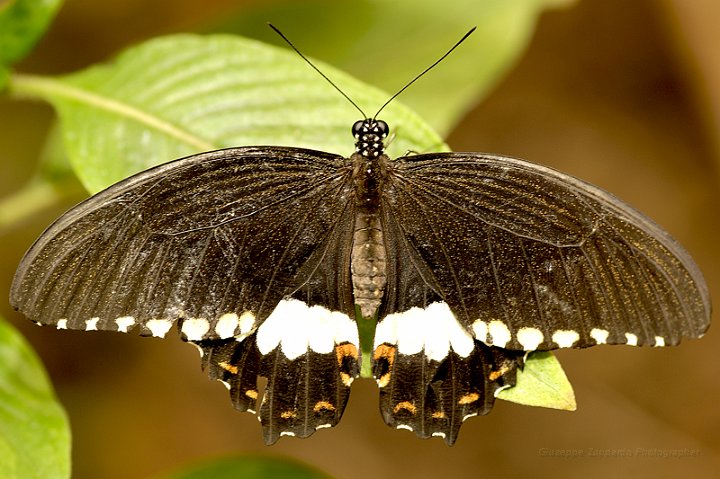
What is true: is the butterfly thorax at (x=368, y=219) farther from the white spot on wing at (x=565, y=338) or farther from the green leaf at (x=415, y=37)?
the green leaf at (x=415, y=37)

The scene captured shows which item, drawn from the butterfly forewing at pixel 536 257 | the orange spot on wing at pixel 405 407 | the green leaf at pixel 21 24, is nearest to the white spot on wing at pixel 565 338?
the butterfly forewing at pixel 536 257

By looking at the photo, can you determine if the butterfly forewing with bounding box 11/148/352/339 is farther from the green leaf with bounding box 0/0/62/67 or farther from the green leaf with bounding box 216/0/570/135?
the green leaf with bounding box 216/0/570/135

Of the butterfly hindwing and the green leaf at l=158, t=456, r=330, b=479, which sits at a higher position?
the butterfly hindwing

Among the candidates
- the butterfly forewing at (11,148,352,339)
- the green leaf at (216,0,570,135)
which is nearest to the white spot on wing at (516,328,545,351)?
the butterfly forewing at (11,148,352,339)

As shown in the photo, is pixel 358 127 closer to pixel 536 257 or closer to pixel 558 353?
pixel 536 257

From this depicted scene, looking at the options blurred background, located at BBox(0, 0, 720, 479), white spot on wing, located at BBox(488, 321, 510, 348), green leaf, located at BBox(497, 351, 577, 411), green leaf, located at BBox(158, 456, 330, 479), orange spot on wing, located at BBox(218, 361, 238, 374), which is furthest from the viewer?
blurred background, located at BBox(0, 0, 720, 479)

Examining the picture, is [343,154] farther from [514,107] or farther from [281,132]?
[514,107]
